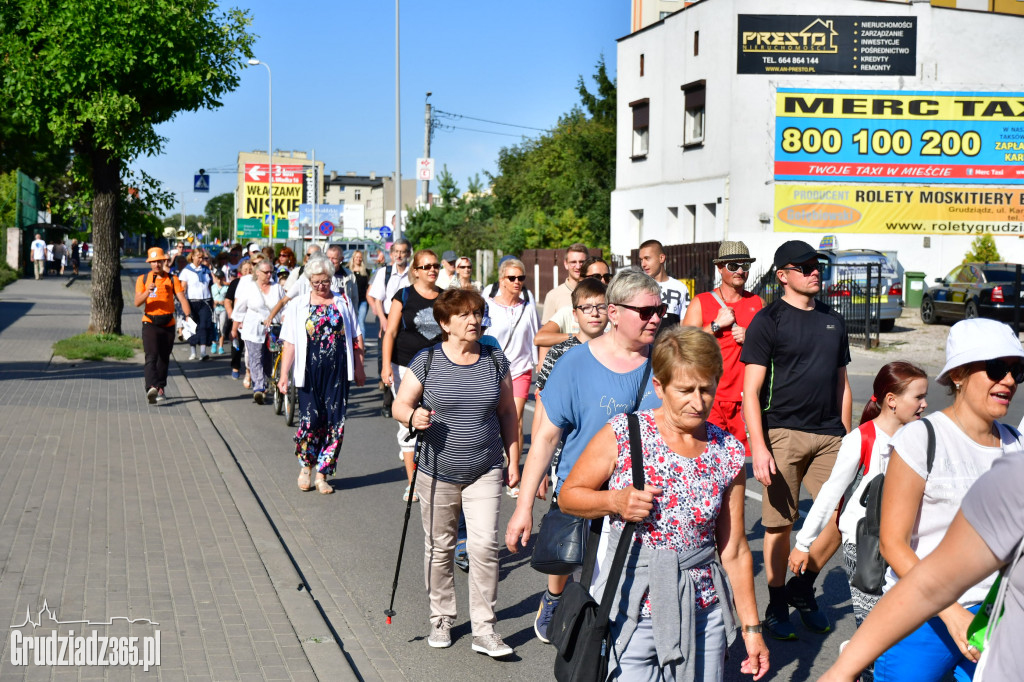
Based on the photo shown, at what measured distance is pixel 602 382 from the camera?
450 centimetres

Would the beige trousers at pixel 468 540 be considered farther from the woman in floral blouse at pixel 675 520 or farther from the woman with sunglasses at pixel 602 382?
the woman in floral blouse at pixel 675 520

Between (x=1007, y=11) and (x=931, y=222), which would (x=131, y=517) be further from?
(x=1007, y=11)

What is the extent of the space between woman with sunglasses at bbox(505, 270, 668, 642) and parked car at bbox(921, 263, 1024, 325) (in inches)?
750

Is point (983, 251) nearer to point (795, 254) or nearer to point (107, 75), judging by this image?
point (107, 75)

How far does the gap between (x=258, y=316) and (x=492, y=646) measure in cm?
910

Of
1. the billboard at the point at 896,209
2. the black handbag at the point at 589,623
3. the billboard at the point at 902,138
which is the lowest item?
the black handbag at the point at 589,623

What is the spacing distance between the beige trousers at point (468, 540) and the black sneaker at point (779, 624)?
1.37 metres

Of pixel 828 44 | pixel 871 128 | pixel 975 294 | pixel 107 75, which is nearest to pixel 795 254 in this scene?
pixel 107 75

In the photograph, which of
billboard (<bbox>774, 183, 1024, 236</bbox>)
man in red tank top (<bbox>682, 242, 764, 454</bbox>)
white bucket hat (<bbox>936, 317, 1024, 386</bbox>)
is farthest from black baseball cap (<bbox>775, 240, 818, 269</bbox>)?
billboard (<bbox>774, 183, 1024, 236</bbox>)

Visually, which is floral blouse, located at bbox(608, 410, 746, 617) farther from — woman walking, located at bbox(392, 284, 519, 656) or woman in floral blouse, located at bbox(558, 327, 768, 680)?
woman walking, located at bbox(392, 284, 519, 656)

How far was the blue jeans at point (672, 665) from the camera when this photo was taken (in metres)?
3.45

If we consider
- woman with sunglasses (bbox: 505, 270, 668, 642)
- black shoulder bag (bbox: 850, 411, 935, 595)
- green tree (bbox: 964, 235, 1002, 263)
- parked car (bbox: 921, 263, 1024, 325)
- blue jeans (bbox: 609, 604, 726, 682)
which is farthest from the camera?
green tree (bbox: 964, 235, 1002, 263)

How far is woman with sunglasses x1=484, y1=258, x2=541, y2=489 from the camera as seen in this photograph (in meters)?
8.82

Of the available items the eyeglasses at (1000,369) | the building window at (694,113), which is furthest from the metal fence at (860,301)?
the eyeglasses at (1000,369)
